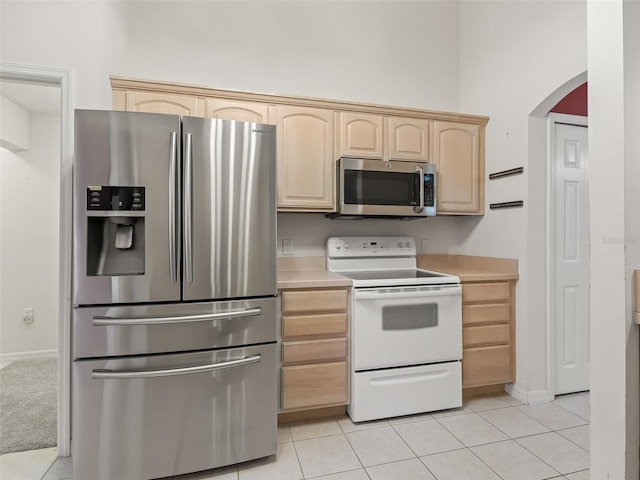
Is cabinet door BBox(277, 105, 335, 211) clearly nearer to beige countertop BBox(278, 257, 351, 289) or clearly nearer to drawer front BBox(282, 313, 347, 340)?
beige countertop BBox(278, 257, 351, 289)

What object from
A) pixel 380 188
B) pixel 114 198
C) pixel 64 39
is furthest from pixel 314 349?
pixel 64 39

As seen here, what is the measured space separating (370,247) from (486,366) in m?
1.20

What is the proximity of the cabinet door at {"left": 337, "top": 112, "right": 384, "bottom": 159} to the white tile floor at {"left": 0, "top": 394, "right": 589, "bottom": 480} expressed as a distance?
1.86 meters

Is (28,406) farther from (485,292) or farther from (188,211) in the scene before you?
(485,292)

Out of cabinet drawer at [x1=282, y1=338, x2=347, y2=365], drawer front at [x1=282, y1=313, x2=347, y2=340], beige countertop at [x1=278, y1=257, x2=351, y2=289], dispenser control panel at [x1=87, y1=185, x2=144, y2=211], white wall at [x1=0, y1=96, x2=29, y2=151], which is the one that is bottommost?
cabinet drawer at [x1=282, y1=338, x2=347, y2=365]

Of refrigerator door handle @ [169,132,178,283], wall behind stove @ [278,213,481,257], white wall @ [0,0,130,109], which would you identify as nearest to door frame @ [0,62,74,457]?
white wall @ [0,0,130,109]

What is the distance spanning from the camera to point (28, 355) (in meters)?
3.31

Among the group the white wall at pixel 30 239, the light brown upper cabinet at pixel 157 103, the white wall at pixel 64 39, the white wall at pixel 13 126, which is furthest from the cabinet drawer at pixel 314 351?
the white wall at pixel 13 126

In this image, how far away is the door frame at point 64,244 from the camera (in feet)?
6.06

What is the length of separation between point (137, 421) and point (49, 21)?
2.17 metres

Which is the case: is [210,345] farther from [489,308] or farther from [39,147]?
[39,147]

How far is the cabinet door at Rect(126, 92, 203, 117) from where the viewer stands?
7.07 feet

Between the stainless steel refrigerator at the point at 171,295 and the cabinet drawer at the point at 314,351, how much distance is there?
30cm

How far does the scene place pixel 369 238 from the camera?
279 cm
